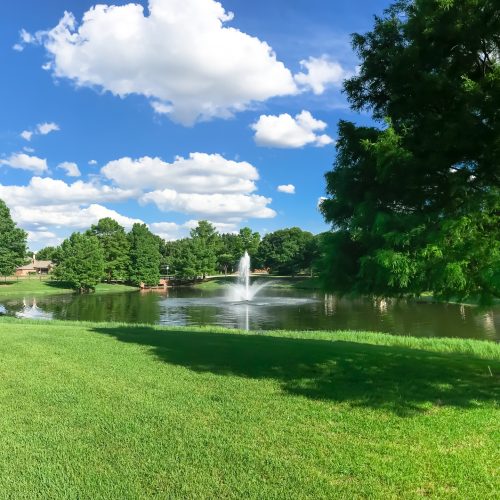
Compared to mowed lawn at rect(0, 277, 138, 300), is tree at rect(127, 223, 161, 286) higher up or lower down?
higher up

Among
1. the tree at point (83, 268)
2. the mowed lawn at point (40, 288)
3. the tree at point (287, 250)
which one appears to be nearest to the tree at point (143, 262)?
the mowed lawn at point (40, 288)

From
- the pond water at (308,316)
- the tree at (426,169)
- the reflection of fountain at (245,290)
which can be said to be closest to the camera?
the tree at (426,169)

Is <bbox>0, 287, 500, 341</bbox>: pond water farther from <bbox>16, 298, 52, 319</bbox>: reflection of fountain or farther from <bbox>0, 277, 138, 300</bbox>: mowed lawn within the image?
<bbox>0, 277, 138, 300</bbox>: mowed lawn

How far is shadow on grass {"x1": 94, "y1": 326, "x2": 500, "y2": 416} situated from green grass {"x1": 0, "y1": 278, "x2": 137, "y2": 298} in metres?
55.9

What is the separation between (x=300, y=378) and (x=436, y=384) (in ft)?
7.97

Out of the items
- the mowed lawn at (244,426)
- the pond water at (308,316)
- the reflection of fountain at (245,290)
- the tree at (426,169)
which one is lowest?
the pond water at (308,316)

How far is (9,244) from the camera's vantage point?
6938 cm

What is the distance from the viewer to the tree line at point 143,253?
222 feet

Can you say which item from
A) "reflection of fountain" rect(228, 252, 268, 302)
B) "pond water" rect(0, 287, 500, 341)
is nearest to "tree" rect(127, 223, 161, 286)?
"reflection of fountain" rect(228, 252, 268, 302)

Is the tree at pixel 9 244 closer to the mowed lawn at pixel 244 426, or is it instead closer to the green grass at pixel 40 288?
the green grass at pixel 40 288

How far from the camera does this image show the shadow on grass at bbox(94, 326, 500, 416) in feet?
24.0

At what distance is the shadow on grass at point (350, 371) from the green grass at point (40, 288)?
55.9 meters

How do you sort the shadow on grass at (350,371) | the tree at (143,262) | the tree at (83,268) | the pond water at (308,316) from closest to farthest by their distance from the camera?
the shadow on grass at (350,371) → the pond water at (308,316) → the tree at (83,268) → the tree at (143,262)

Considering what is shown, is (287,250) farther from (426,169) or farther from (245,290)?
(426,169)
